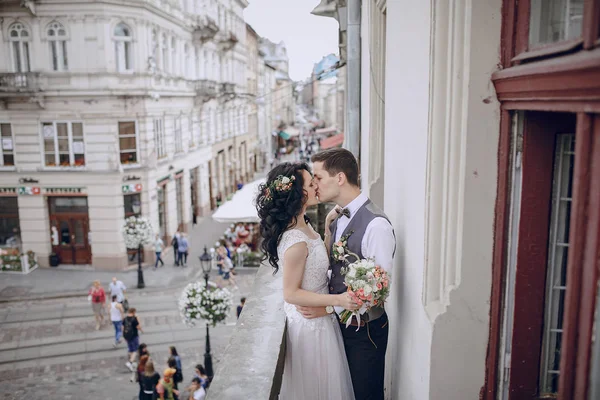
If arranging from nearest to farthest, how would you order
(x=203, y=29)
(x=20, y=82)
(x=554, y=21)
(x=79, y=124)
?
(x=554, y=21) < (x=20, y=82) < (x=79, y=124) < (x=203, y=29)

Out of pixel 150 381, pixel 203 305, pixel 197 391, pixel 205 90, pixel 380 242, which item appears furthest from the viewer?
pixel 205 90

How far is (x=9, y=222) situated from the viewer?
22.8 meters

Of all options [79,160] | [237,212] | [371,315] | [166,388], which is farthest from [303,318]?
[79,160]

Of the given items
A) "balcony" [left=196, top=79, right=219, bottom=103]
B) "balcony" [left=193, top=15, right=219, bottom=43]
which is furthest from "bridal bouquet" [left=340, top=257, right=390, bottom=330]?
"balcony" [left=193, top=15, right=219, bottom=43]

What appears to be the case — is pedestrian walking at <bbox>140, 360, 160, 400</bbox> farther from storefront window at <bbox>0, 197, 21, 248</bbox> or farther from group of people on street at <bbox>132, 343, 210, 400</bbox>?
storefront window at <bbox>0, 197, 21, 248</bbox>

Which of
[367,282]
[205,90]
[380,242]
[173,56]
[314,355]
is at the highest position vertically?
[173,56]

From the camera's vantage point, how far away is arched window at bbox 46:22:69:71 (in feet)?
69.3

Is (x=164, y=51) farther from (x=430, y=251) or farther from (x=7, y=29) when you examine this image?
(x=430, y=251)

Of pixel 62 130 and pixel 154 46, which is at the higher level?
pixel 154 46

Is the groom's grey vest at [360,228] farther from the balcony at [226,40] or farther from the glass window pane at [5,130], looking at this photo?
the balcony at [226,40]

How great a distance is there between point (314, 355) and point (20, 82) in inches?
829

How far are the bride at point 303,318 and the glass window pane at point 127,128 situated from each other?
19601 mm

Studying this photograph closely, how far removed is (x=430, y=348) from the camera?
8.30 ft

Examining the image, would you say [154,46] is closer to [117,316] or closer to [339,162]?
[117,316]
